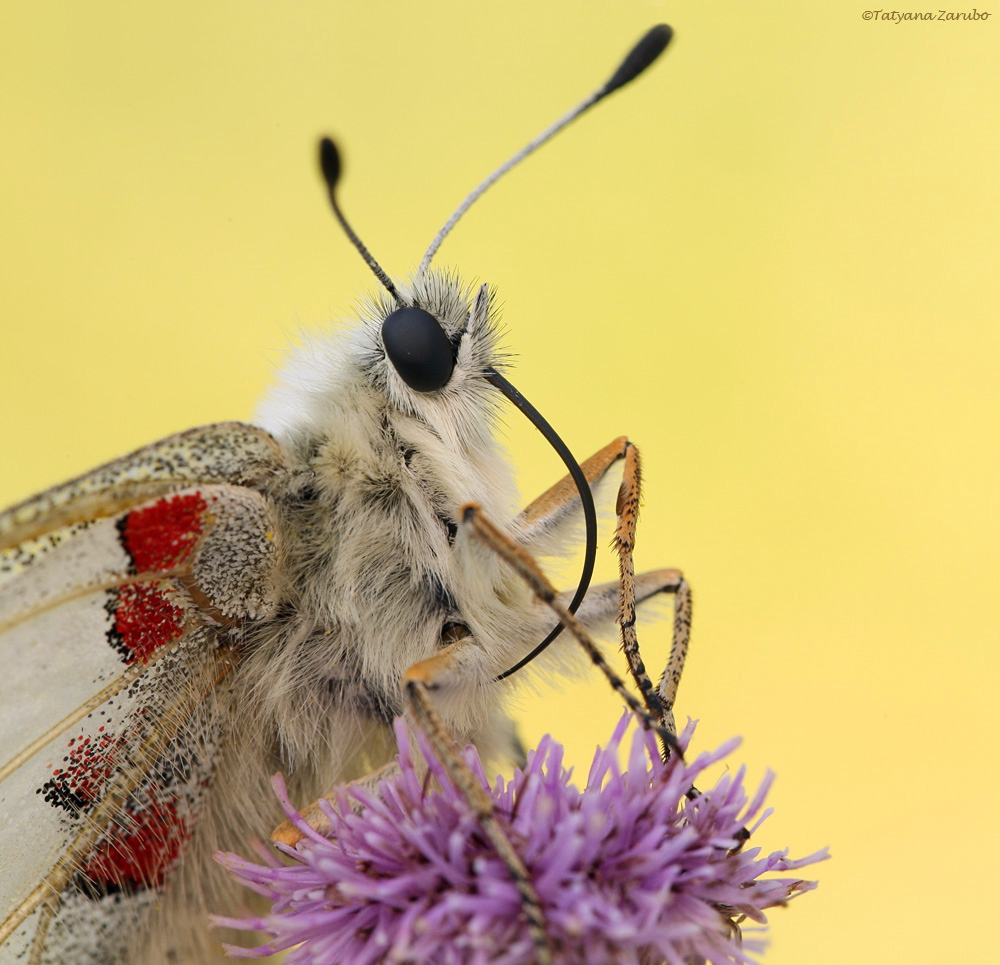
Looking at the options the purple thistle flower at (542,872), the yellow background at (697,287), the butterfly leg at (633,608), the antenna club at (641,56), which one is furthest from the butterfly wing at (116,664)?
the yellow background at (697,287)

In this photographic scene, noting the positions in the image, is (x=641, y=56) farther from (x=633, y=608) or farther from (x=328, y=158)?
(x=633, y=608)

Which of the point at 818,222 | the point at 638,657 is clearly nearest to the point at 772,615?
the point at 818,222

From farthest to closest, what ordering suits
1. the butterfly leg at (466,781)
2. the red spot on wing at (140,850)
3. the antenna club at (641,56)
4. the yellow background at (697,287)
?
the yellow background at (697,287) → the antenna club at (641,56) → the red spot on wing at (140,850) → the butterfly leg at (466,781)

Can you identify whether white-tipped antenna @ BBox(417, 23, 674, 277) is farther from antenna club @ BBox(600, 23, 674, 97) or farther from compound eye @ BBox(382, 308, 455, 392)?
compound eye @ BBox(382, 308, 455, 392)

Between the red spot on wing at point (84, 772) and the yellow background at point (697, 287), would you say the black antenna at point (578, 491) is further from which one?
the yellow background at point (697, 287)

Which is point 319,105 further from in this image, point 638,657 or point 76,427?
point 638,657

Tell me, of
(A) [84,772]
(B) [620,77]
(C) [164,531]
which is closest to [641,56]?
(B) [620,77]

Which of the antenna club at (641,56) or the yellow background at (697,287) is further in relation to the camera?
the yellow background at (697,287)
